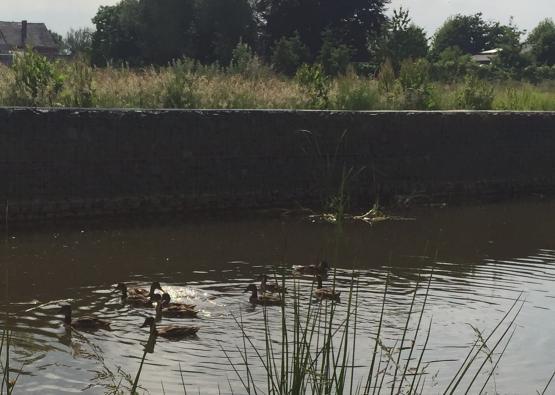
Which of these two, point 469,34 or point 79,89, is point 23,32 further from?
point 79,89

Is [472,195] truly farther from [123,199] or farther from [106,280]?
[106,280]

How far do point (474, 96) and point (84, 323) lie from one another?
14176 millimetres

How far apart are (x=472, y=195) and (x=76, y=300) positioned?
10.2 meters

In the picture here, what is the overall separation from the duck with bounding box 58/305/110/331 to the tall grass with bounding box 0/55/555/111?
7780 mm

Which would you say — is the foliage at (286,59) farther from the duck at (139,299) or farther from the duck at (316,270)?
the duck at (139,299)

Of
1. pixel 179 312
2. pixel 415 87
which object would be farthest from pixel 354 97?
pixel 179 312

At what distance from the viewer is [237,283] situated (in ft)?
31.8

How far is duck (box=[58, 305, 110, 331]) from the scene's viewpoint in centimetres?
770

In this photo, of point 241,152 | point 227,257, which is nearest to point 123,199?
point 241,152

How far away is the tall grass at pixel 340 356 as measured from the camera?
168 inches

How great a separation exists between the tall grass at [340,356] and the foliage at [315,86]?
8.67 metres

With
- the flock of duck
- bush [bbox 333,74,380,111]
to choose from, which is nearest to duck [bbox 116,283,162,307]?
the flock of duck

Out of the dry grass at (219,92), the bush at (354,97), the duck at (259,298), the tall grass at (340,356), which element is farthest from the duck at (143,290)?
the bush at (354,97)

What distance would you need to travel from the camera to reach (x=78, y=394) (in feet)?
20.6
